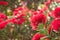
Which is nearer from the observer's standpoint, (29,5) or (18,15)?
(18,15)

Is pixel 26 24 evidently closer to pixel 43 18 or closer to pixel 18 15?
pixel 18 15

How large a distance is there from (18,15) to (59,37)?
33.4 inches

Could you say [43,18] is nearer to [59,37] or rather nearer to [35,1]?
[59,37]

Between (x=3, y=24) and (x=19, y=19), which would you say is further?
(x=19, y=19)

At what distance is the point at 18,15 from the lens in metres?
3.09

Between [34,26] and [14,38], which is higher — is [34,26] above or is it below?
above

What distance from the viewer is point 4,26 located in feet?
9.95

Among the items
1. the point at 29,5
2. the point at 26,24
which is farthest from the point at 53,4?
the point at 29,5

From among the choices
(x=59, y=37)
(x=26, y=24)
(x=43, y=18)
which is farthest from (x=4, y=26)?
(x=59, y=37)

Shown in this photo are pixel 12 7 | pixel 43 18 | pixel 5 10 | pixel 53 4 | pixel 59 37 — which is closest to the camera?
pixel 59 37

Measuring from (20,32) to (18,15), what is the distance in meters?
0.23

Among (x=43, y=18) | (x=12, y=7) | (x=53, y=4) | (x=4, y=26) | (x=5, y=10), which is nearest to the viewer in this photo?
(x=43, y=18)

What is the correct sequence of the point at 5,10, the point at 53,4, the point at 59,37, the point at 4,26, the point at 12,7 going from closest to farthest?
the point at 59,37
the point at 4,26
the point at 53,4
the point at 5,10
the point at 12,7

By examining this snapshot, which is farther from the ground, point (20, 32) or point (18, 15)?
point (18, 15)
